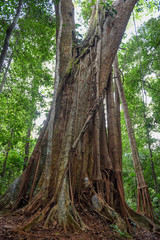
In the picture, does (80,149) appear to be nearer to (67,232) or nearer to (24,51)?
(67,232)

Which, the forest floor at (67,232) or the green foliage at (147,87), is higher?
the green foliage at (147,87)

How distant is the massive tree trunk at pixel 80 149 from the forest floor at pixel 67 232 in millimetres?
129

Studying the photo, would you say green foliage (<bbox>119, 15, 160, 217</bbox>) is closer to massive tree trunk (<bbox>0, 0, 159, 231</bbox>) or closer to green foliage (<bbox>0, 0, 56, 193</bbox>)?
massive tree trunk (<bbox>0, 0, 159, 231</bbox>)

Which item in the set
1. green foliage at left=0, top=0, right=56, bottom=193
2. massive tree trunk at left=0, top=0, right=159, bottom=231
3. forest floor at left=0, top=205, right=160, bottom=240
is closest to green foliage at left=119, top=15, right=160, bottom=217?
massive tree trunk at left=0, top=0, right=159, bottom=231

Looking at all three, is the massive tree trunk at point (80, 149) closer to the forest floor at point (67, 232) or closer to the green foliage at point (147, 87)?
the forest floor at point (67, 232)

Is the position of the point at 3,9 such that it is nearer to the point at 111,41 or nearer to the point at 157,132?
the point at 111,41

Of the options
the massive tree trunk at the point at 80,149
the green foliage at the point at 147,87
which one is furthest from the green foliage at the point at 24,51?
the green foliage at the point at 147,87

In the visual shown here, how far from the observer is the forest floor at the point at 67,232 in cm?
179

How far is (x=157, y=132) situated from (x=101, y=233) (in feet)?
23.2

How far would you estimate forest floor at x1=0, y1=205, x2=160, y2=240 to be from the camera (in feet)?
5.88

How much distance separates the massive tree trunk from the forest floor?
129 mm

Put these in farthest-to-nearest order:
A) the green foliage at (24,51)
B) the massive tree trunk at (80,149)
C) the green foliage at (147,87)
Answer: the green foliage at (147,87) < the green foliage at (24,51) < the massive tree trunk at (80,149)

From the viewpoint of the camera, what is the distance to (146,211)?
3.52 metres

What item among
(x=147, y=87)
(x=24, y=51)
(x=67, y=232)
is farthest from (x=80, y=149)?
(x=147, y=87)
